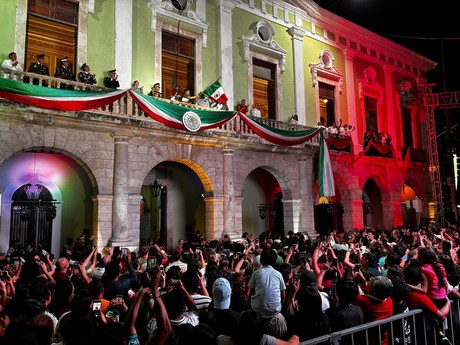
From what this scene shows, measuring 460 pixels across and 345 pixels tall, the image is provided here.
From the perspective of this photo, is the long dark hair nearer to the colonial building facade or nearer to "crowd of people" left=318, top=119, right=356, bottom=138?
the colonial building facade

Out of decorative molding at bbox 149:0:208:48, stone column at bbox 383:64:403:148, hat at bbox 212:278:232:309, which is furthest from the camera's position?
stone column at bbox 383:64:403:148

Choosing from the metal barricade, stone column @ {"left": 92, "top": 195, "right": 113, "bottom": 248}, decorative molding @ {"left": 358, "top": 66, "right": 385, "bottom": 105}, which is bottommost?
the metal barricade

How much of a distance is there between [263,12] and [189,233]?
10.6m

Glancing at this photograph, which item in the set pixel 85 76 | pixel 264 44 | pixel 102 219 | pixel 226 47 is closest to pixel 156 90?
pixel 85 76

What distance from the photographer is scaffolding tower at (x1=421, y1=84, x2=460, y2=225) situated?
847 inches

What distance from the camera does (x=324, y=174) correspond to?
16.3 m

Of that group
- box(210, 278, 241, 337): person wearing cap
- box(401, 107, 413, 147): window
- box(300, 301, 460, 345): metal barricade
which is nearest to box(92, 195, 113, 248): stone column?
box(210, 278, 241, 337): person wearing cap

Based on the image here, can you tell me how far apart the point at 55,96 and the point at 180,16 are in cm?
671

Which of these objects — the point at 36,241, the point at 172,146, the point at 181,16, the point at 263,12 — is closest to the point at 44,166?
the point at 36,241

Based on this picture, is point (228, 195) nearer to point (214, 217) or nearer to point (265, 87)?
point (214, 217)

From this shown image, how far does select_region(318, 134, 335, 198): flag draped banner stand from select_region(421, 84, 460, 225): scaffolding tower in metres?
9.09

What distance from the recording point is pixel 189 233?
53.0 feet

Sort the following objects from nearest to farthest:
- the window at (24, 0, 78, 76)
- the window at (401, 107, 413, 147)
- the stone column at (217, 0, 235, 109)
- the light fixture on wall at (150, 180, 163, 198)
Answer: the window at (24, 0, 78, 76) < the light fixture on wall at (150, 180, 163, 198) < the stone column at (217, 0, 235, 109) < the window at (401, 107, 413, 147)

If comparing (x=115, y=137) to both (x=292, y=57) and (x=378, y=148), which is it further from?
(x=378, y=148)
